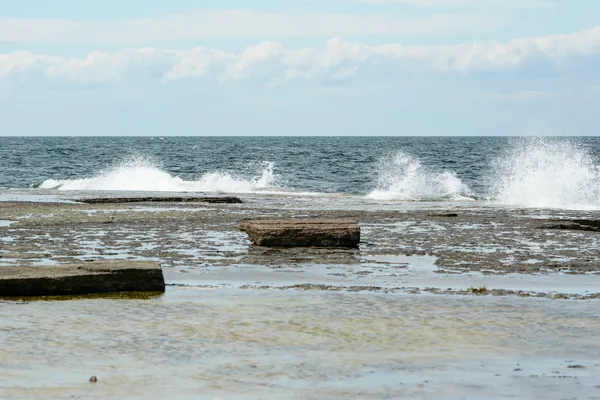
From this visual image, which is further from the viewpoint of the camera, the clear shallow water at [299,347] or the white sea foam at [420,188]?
the white sea foam at [420,188]

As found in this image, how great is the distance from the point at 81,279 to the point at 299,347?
3651mm

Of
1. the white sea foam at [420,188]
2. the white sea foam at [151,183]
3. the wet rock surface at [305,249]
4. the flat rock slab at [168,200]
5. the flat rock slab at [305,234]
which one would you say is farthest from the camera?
the white sea foam at [151,183]

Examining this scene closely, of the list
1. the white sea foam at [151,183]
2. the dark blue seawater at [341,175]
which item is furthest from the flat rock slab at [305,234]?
the white sea foam at [151,183]

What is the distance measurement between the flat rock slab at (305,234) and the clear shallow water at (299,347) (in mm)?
4764

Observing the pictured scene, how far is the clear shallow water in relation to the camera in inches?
278

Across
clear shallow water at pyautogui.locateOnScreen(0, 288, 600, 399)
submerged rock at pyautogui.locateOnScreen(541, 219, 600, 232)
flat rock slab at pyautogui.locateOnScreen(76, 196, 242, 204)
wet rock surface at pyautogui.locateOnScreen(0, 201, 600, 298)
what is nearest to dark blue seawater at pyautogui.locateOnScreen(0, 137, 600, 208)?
flat rock slab at pyautogui.locateOnScreen(76, 196, 242, 204)

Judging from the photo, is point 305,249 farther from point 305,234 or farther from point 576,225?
point 576,225

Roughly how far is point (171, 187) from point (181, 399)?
3932cm

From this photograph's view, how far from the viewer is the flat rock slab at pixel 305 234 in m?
16.2

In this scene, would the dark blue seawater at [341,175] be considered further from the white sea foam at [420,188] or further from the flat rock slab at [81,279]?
the flat rock slab at [81,279]

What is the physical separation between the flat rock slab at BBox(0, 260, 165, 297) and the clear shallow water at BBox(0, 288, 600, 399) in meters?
0.40

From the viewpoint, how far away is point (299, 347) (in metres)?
8.48

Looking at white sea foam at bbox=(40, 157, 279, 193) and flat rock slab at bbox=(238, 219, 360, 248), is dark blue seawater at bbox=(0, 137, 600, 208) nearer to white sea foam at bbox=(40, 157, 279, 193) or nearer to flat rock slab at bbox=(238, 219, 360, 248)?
white sea foam at bbox=(40, 157, 279, 193)

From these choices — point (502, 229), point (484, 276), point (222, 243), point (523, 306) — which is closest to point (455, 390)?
point (523, 306)
